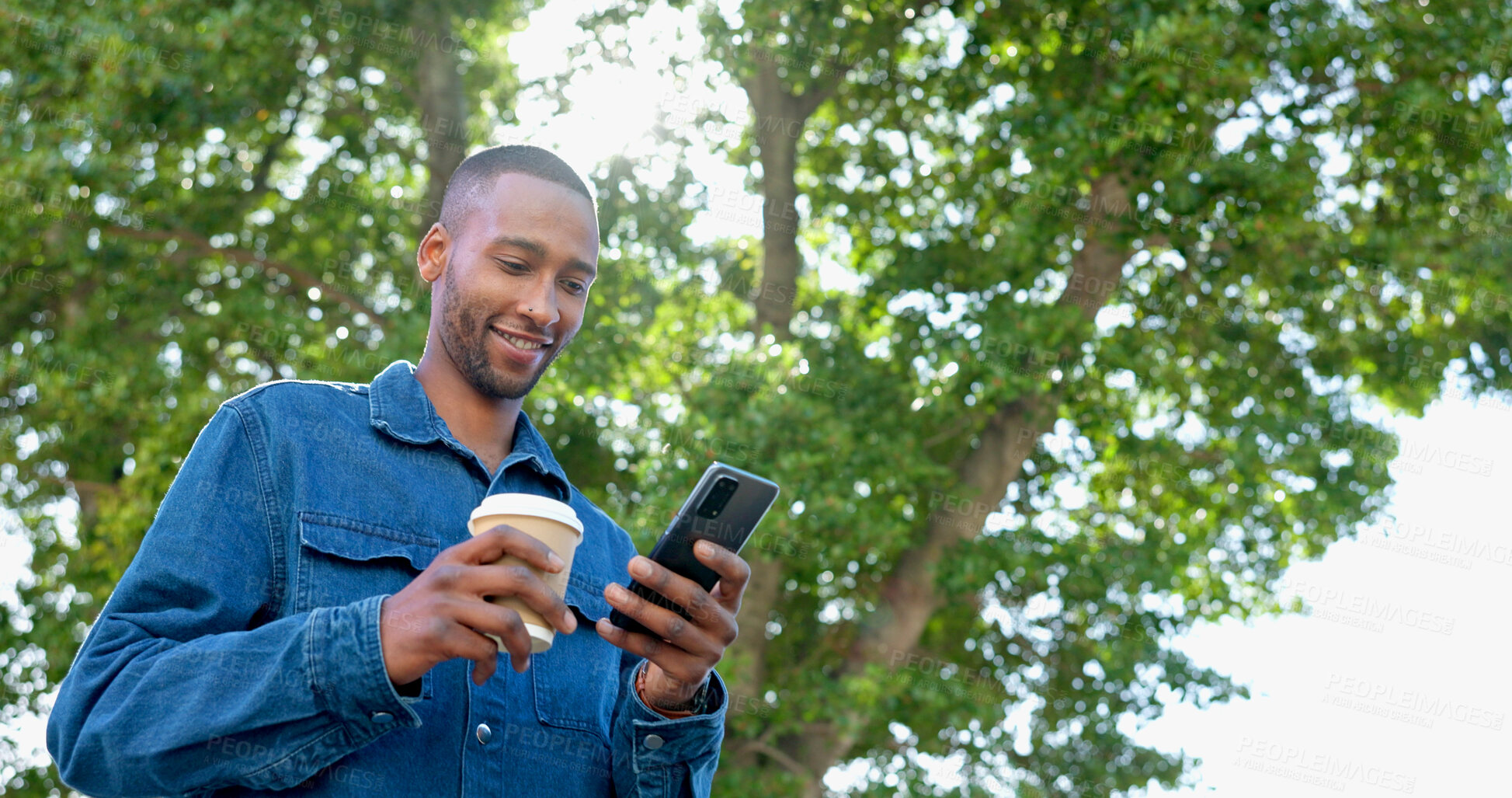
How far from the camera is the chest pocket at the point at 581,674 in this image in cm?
218

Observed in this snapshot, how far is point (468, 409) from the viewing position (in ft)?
7.91

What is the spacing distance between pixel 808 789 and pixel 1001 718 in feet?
5.47

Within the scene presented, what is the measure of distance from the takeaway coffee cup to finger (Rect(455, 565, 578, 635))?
5cm

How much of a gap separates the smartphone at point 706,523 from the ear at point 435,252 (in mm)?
870

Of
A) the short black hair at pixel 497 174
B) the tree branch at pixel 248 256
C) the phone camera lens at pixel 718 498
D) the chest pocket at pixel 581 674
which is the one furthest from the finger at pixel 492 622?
the tree branch at pixel 248 256

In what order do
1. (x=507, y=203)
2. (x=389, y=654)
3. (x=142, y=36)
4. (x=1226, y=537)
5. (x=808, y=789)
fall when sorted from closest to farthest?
(x=389, y=654) < (x=507, y=203) < (x=142, y=36) < (x=808, y=789) < (x=1226, y=537)

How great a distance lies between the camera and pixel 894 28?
36.0ft

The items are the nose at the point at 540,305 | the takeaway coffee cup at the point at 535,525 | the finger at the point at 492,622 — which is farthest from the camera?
the nose at the point at 540,305

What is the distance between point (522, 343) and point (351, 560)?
0.55 meters

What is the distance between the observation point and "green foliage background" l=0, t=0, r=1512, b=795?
9312 millimetres

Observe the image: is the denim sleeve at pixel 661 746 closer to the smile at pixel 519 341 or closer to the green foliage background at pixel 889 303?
the smile at pixel 519 341

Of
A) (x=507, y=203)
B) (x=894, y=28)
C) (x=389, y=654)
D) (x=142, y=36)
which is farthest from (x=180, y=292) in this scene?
(x=389, y=654)

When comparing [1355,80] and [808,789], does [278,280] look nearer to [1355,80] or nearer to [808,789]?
[808,789]

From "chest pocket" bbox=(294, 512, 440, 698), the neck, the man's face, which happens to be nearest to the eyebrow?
the man's face
